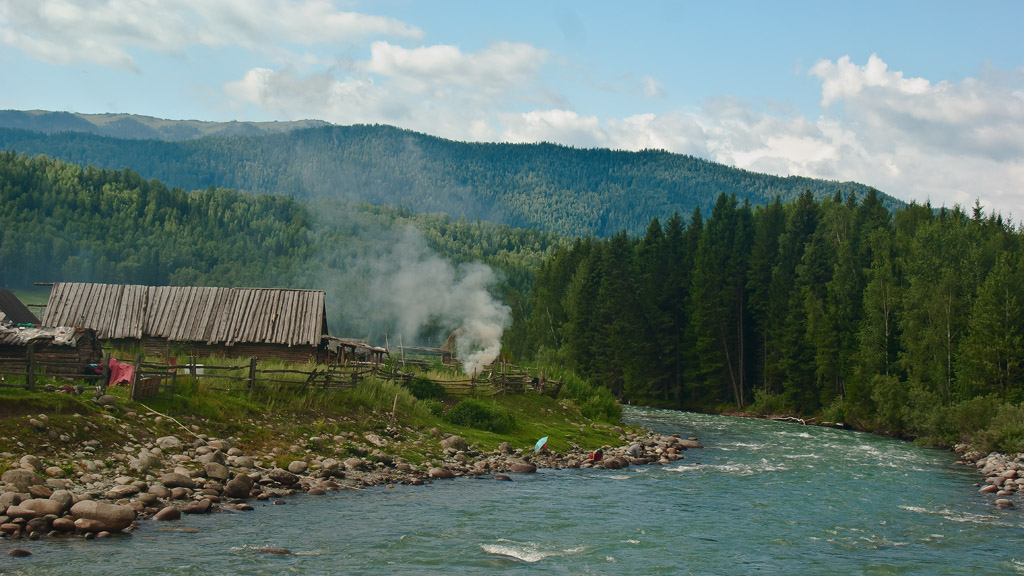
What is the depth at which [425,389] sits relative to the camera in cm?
4019

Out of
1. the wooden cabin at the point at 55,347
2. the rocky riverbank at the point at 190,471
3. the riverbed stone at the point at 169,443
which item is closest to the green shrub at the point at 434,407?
the rocky riverbank at the point at 190,471

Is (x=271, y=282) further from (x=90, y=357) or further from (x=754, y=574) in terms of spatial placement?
(x=754, y=574)

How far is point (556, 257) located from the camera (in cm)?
10281

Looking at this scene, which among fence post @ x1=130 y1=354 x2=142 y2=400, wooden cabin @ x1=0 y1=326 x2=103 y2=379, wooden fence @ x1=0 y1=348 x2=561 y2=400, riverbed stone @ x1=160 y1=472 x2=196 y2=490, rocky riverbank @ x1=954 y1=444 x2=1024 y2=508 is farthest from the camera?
wooden cabin @ x1=0 y1=326 x2=103 y2=379

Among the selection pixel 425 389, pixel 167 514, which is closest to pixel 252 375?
pixel 425 389

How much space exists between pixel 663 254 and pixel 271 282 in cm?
10185

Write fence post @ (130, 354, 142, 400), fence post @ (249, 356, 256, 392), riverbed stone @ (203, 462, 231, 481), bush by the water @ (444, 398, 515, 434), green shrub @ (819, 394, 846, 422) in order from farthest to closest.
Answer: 1. green shrub @ (819, 394, 846, 422)
2. bush by the water @ (444, 398, 515, 434)
3. fence post @ (249, 356, 256, 392)
4. fence post @ (130, 354, 142, 400)
5. riverbed stone @ (203, 462, 231, 481)

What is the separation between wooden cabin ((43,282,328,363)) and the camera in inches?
1615

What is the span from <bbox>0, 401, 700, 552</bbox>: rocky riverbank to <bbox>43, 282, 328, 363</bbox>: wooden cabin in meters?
11.4

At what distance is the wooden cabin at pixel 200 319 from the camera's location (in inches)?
1615

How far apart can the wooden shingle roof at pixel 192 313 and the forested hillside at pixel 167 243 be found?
80.6 meters

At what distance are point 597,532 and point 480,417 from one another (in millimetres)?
16809

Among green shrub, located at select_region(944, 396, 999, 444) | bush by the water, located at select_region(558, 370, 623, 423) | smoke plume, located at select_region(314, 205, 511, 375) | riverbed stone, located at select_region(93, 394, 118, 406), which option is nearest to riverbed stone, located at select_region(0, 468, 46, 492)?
riverbed stone, located at select_region(93, 394, 118, 406)

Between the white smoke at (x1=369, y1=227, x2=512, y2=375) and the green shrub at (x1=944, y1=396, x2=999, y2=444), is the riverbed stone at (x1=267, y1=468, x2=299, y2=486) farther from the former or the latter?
the green shrub at (x1=944, y1=396, x2=999, y2=444)
